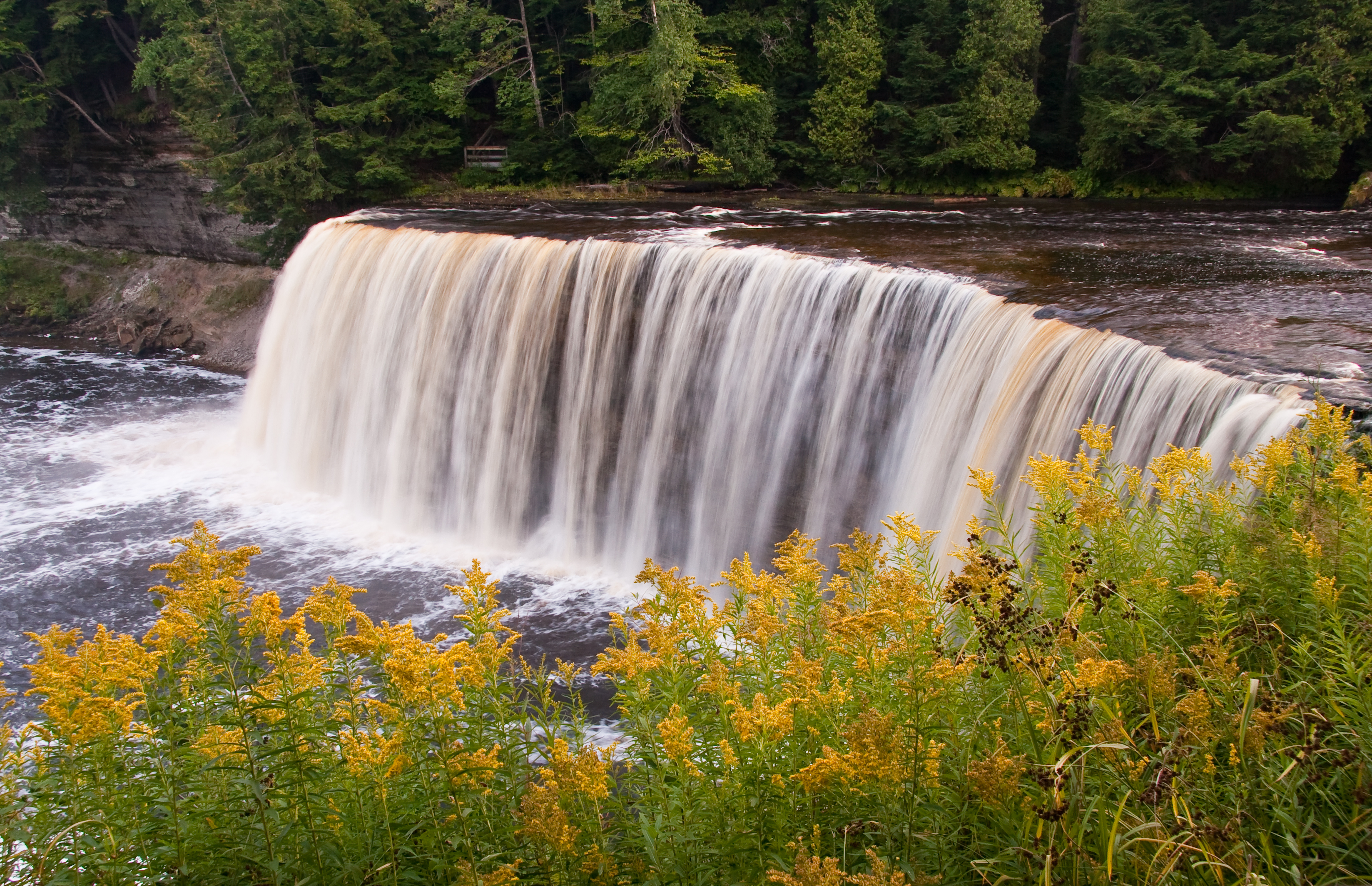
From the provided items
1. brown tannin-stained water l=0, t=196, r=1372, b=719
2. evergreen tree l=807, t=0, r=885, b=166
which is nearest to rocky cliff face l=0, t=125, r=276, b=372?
brown tannin-stained water l=0, t=196, r=1372, b=719

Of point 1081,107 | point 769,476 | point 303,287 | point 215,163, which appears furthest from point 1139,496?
point 215,163

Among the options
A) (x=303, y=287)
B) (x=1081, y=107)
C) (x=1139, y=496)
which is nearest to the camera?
(x=1139, y=496)

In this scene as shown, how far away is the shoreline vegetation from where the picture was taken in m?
3.13

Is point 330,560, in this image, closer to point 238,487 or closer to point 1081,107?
point 238,487

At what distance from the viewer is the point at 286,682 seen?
149 inches

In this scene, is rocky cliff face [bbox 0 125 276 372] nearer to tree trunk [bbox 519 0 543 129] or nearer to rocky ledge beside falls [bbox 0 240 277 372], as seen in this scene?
rocky ledge beside falls [bbox 0 240 277 372]

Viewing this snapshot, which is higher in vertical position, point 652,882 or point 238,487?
point 652,882

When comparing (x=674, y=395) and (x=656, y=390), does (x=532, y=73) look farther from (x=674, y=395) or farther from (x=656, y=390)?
(x=674, y=395)

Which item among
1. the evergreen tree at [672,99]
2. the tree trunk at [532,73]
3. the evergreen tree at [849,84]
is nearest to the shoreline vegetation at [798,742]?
the evergreen tree at [672,99]

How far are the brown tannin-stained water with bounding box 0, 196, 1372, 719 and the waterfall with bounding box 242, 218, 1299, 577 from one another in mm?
44

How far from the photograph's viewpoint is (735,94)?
939 inches

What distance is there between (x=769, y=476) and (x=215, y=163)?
19560 mm

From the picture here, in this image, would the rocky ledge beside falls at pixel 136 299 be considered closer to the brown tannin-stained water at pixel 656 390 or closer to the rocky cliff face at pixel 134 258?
the rocky cliff face at pixel 134 258

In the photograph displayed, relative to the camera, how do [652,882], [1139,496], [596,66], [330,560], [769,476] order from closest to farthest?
1. [652,882]
2. [1139,496]
3. [769,476]
4. [330,560]
5. [596,66]
